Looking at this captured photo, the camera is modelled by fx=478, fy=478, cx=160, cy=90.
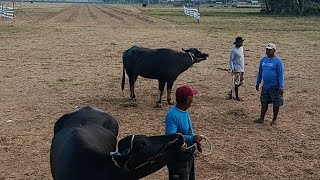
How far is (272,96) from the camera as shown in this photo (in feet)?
37.9

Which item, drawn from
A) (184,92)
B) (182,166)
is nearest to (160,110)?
(184,92)

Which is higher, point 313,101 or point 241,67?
point 241,67

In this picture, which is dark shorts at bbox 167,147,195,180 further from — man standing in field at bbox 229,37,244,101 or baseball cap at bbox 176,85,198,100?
man standing in field at bbox 229,37,244,101

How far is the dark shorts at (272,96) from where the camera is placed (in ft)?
37.6

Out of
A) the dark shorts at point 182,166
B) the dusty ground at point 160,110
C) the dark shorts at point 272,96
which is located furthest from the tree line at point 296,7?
the dark shorts at point 182,166

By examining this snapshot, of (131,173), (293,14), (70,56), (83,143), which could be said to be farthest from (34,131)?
(293,14)

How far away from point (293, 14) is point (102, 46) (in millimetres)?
51238

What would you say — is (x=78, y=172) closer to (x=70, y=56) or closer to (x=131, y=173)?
(x=131, y=173)

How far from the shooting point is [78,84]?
16.2 m

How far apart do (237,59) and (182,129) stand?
26.6 ft

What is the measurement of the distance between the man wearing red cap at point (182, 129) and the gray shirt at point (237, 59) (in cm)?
791

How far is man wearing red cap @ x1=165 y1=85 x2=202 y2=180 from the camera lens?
589 cm

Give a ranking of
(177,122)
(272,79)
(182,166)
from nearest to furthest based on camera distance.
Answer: (182,166) → (177,122) → (272,79)

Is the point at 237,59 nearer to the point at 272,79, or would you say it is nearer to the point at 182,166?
the point at 272,79
